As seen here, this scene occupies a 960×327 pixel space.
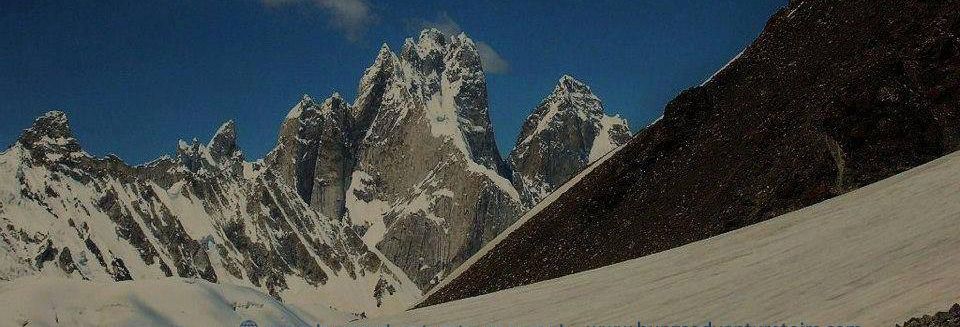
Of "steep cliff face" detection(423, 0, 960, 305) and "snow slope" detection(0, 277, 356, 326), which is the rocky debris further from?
"snow slope" detection(0, 277, 356, 326)

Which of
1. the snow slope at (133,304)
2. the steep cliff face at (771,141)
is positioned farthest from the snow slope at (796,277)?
the snow slope at (133,304)

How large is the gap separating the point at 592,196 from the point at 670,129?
4786 millimetres

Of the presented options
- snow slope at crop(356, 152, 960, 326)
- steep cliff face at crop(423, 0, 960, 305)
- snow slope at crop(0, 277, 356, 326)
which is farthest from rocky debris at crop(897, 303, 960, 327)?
snow slope at crop(0, 277, 356, 326)

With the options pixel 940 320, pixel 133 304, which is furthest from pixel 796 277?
pixel 133 304

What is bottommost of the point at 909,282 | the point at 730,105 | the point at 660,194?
the point at 909,282

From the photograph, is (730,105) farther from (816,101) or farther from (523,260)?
(523,260)

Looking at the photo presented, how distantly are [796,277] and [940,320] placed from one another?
11.6 feet

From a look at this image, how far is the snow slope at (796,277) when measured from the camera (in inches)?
379

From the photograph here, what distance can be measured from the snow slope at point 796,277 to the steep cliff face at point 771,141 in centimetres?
840

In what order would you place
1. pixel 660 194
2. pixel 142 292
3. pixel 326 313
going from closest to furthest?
Result: 1. pixel 660 194
2. pixel 142 292
3. pixel 326 313

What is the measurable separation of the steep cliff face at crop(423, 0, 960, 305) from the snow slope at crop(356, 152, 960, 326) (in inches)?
331

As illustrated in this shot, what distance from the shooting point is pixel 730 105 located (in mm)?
38531

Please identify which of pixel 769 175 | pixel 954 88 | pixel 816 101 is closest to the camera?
pixel 954 88

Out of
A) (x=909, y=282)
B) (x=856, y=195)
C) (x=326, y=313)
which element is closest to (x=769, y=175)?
(x=856, y=195)
